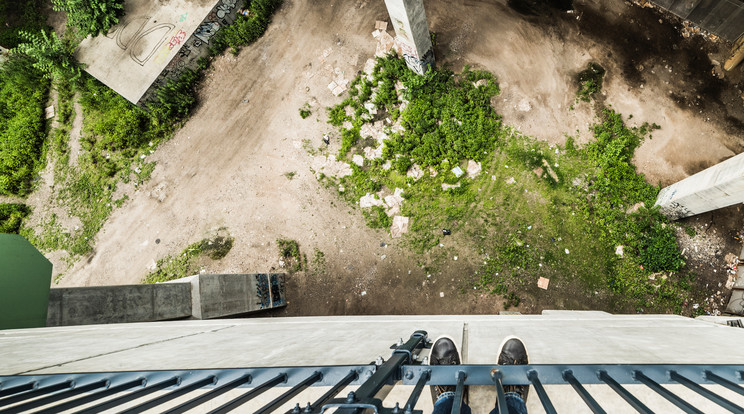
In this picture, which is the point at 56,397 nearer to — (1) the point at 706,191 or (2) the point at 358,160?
(2) the point at 358,160

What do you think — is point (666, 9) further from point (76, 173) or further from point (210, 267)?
point (76, 173)

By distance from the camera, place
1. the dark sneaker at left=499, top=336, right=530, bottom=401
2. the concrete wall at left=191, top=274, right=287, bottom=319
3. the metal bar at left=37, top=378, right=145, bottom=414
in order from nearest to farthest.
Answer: the metal bar at left=37, top=378, right=145, bottom=414, the dark sneaker at left=499, top=336, right=530, bottom=401, the concrete wall at left=191, top=274, right=287, bottom=319

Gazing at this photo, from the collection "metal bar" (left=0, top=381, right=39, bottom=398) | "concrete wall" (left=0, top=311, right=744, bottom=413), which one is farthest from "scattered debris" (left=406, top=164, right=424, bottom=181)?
"metal bar" (left=0, top=381, right=39, bottom=398)

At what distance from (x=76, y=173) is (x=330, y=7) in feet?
20.3

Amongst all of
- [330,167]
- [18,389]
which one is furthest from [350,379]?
[330,167]

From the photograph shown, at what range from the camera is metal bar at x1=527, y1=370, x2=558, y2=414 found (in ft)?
5.04

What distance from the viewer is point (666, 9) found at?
6.10m

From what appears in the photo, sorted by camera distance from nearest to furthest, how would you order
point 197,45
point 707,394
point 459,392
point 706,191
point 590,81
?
point 707,394 < point 459,392 < point 706,191 < point 590,81 < point 197,45

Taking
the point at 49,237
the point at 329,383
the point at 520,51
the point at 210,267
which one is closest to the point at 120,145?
the point at 49,237

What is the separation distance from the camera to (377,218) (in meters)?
5.96

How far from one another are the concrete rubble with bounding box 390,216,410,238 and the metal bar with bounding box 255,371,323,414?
13.0 ft

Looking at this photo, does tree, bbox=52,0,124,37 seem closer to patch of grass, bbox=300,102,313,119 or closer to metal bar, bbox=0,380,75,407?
patch of grass, bbox=300,102,313,119

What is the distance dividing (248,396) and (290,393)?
193 millimetres

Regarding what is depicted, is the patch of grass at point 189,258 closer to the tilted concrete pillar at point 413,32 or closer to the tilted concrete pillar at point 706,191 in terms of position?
the tilted concrete pillar at point 413,32
